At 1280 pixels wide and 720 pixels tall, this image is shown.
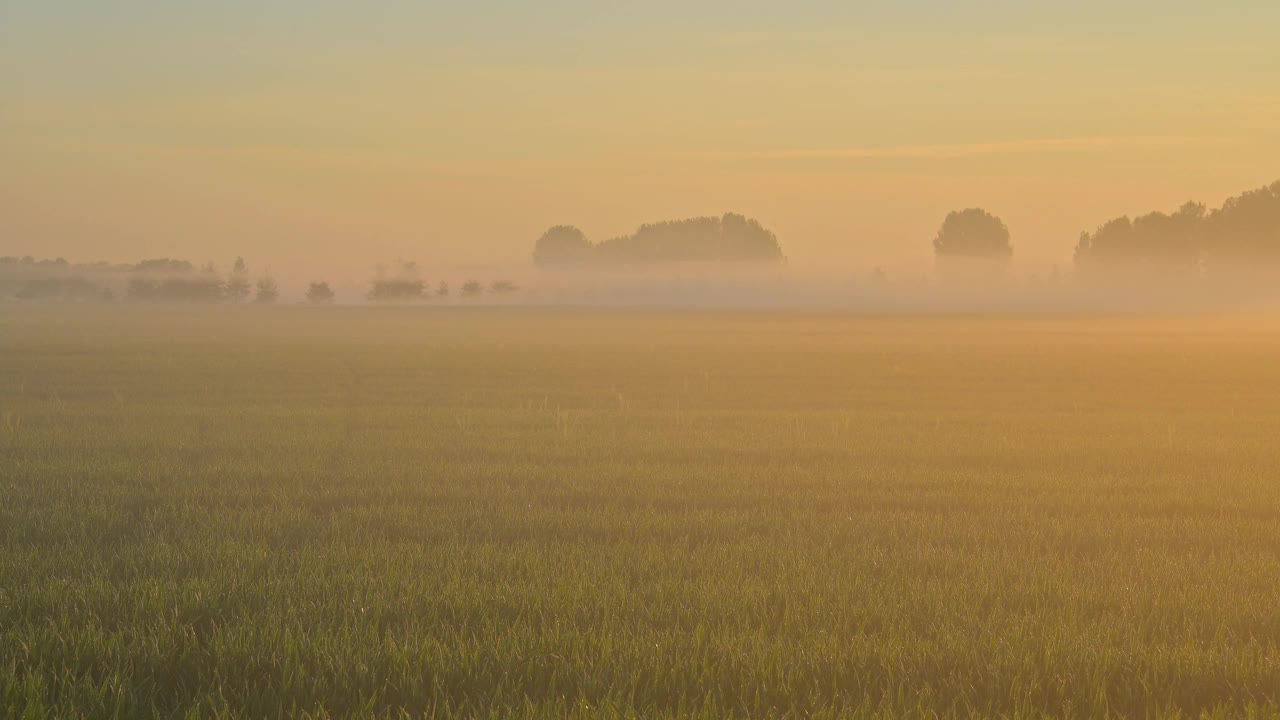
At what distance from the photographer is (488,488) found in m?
14.4

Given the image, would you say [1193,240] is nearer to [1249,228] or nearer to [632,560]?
[1249,228]

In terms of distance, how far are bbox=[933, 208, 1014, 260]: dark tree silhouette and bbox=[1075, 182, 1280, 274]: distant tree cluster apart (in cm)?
1067

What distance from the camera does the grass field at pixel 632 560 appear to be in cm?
701

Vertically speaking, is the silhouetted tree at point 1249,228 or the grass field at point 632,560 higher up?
the silhouetted tree at point 1249,228

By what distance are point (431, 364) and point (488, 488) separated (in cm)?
2665

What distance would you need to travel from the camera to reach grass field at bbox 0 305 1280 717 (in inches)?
276

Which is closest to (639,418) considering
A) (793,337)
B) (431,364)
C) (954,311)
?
(431,364)

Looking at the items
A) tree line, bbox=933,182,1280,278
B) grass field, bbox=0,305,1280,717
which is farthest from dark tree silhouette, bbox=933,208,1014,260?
grass field, bbox=0,305,1280,717

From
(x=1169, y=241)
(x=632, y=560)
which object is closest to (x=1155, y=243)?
(x=1169, y=241)

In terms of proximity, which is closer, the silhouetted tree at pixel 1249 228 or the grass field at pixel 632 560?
the grass field at pixel 632 560

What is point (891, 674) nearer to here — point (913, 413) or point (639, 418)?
point (639, 418)

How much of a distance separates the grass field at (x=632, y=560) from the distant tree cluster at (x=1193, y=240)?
141069 millimetres

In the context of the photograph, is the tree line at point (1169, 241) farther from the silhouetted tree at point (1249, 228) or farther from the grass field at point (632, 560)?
the grass field at point (632, 560)

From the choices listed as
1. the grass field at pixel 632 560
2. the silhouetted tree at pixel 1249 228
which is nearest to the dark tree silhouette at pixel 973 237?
the silhouetted tree at pixel 1249 228
